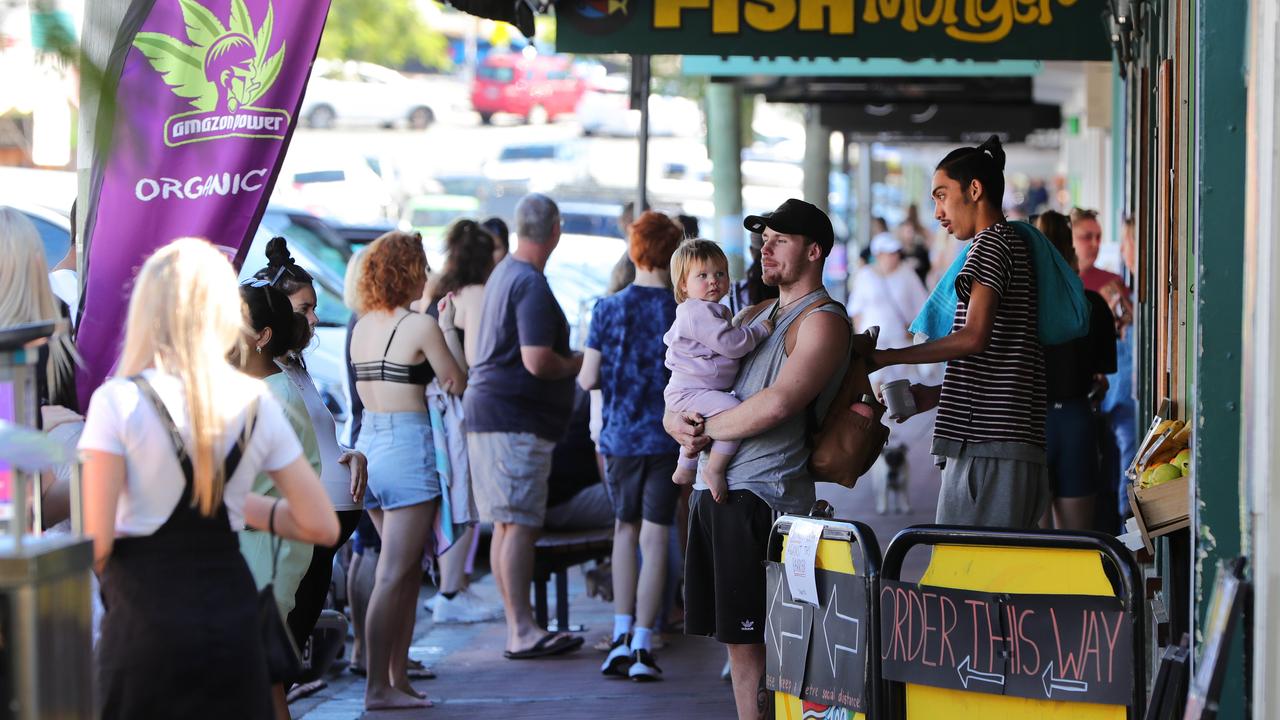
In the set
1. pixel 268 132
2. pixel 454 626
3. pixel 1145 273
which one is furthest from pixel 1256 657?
pixel 454 626

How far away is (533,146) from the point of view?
34.2 metres

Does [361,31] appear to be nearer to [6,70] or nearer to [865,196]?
[865,196]

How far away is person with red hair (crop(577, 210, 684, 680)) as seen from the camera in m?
7.40

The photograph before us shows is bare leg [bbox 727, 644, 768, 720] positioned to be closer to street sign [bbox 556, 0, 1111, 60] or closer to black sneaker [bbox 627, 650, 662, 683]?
black sneaker [bbox 627, 650, 662, 683]

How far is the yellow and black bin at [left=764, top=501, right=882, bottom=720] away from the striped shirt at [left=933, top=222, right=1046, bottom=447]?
2.47 feet

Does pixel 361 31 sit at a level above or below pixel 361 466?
above

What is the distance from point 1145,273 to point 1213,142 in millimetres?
3834

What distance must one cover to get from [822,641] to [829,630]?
0.05 metres

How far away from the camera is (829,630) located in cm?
456

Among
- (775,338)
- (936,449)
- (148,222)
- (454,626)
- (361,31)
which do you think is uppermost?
(361,31)

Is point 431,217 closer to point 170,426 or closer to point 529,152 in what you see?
point 529,152

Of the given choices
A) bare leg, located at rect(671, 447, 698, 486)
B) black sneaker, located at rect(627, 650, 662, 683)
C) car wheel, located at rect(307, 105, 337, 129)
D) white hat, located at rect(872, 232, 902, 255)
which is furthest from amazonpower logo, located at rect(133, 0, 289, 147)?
car wheel, located at rect(307, 105, 337, 129)

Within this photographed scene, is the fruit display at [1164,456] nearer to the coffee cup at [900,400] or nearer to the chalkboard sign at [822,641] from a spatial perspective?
the coffee cup at [900,400]

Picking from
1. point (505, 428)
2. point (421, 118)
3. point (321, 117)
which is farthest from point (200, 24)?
point (421, 118)
